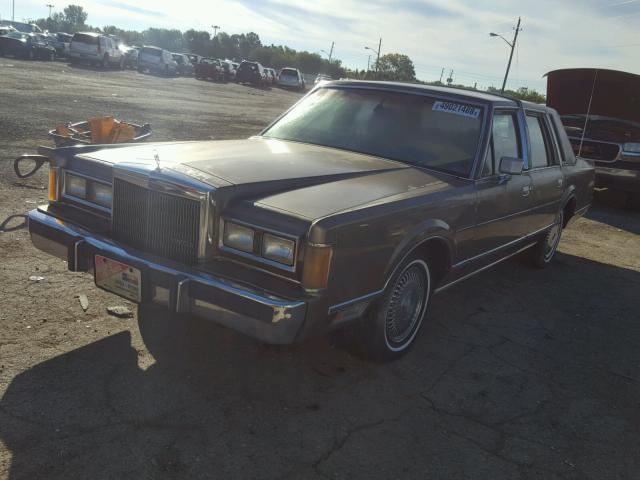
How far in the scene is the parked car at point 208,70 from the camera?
42156 millimetres

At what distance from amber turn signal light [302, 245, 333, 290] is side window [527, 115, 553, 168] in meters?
3.02

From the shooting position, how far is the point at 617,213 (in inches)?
415

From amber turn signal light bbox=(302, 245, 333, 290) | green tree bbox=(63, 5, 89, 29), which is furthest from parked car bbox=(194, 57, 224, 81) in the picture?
green tree bbox=(63, 5, 89, 29)

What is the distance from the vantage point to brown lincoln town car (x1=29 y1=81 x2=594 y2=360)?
2.91 meters

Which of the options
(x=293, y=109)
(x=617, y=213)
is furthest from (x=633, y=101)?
(x=293, y=109)

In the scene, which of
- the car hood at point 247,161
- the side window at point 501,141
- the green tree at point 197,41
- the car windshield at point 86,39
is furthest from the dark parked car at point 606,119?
the green tree at point 197,41

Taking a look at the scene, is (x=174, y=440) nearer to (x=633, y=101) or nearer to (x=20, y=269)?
(x=20, y=269)

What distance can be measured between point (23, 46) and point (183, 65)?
13.6 m

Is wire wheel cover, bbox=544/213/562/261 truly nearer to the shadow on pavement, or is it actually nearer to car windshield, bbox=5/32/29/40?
the shadow on pavement

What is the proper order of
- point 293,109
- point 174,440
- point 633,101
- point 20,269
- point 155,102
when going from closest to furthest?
point 174,440 < point 20,269 < point 293,109 < point 633,101 < point 155,102

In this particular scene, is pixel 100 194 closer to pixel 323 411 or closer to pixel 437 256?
pixel 323 411

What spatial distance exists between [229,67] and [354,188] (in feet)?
148

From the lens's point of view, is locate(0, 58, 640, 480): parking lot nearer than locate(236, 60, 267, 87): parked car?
Yes

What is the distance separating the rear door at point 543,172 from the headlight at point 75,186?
11.6 ft
